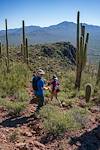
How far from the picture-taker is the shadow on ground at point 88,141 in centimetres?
1070

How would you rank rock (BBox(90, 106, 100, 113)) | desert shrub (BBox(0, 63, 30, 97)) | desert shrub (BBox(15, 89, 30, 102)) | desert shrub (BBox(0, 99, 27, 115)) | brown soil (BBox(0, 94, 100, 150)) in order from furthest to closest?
desert shrub (BBox(0, 63, 30, 97)), desert shrub (BBox(15, 89, 30, 102)), rock (BBox(90, 106, 100, 113)), desert shrub (BBox(0, 99, 27, 115)), brown soil (BBox(0, 94, 100, 150))

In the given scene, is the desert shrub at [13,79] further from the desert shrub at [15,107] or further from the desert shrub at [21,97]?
the desert shrub at [15,107]

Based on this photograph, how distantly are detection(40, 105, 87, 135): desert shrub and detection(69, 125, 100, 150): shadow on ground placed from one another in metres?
0.43

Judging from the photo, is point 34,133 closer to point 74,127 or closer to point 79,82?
point 74,127

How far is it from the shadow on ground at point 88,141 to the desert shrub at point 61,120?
17.1 inches

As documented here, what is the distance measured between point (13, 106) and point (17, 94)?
256 centimetres

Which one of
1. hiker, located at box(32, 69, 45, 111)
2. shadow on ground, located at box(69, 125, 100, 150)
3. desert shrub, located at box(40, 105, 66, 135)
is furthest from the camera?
hiker, located at box(32, 69, 45, 111)

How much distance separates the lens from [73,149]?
1040 cm

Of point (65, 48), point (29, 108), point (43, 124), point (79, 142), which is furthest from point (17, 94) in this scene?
point (65, 48)

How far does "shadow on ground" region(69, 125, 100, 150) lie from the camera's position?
421 inches

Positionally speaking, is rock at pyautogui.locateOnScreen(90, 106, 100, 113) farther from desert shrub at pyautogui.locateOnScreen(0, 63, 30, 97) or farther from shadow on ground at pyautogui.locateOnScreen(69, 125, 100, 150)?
desert shrub at pyautogui.locateOnScreen(0, 63, 30, 97)

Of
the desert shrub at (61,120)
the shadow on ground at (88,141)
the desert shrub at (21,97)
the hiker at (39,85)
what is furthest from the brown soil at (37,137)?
the desert shrub at (21,97)

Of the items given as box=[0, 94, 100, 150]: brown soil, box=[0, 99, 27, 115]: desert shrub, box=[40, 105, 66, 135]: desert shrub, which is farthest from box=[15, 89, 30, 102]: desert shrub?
box=[40, 105, 66, 135]: desert shrub

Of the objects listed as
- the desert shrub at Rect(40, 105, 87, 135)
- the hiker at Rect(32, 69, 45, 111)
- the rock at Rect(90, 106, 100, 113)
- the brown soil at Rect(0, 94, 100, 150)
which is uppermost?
the hiker at Rect(32, 69, 45, 111)
